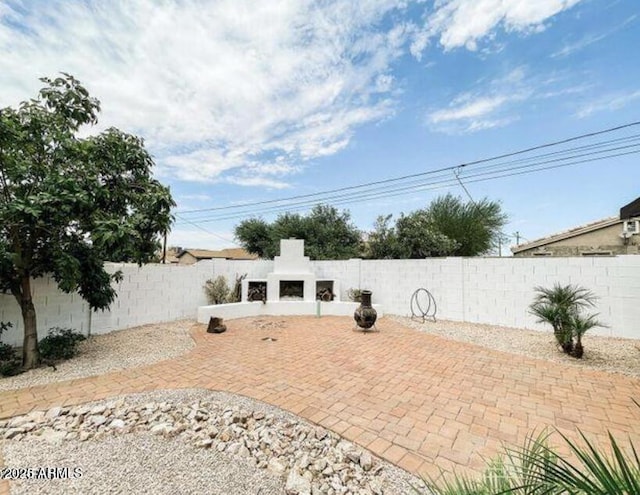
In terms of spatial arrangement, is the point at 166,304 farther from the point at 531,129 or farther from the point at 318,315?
the point at 531,129

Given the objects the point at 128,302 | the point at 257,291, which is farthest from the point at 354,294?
the point at 128,302

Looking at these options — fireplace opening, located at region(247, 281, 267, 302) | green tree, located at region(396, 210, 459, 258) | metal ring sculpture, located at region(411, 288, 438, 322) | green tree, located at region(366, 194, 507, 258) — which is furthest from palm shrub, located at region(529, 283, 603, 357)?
green tree, located at region(366, 194, 507, 258)

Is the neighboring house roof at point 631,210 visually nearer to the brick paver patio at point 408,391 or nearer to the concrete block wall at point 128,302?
the brick paver patio at point 408,391

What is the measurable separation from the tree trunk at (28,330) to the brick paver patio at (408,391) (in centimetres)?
100

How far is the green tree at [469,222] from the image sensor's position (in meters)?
16.9

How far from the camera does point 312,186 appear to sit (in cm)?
1675

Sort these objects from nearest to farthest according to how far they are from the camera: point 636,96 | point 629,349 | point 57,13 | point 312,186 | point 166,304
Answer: point 57,13 < point 629,349 < point 636,96 < point 166,304 < point 312,186

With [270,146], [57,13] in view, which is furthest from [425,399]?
[270,146]

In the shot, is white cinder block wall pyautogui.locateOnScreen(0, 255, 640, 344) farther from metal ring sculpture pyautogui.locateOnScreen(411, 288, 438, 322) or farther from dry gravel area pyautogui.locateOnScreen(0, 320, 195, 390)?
dry gravel area pyautogui.locateOnScreen(0, 320, 195, 390)

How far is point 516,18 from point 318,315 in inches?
369

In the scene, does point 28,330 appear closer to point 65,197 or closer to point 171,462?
point 65,197

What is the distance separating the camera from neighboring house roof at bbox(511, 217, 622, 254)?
14.5 meters

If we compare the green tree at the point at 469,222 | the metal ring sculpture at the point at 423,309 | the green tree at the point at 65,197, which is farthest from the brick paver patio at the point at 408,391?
the green tree at the point at 469,222

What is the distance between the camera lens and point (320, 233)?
55.0 feet
